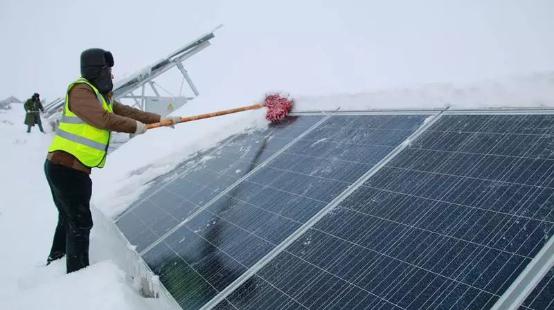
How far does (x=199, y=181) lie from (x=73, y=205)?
1981mm

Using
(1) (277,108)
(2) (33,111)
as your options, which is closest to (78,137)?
(1) (277,108)

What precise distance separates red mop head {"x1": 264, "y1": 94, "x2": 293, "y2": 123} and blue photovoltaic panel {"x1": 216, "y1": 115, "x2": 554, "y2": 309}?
129 inches

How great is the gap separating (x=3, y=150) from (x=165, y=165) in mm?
13686

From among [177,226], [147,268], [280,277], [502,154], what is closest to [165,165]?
[177,226]

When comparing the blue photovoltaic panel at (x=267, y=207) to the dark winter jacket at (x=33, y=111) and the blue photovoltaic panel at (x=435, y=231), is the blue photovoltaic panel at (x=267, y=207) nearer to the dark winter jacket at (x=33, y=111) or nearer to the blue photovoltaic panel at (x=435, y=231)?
the blue photovoltaic panel at (x=435, y=231)

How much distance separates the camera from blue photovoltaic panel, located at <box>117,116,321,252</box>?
18.7 ft

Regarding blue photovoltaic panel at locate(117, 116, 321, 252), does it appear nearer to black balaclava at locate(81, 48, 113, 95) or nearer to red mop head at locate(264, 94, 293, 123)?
red mop head at locate(264, 94, 293, 123)

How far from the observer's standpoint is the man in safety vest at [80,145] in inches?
181

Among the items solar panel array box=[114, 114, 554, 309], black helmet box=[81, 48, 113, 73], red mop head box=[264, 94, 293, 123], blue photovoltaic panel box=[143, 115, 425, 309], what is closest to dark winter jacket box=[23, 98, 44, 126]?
red mop head box=[264, 94, 293, 123]

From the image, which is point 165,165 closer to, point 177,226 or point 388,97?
point 177,226

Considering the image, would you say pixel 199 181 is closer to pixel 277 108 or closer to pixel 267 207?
pixel 277 108

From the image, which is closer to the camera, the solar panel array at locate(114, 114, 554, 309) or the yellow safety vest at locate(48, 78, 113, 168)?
the solar panel array at locate(114, 114, 554, 309)

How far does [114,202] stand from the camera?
752 centimetres

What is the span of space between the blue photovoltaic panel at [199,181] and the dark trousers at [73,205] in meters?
0.70
